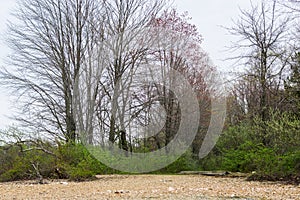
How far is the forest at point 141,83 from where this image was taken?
10.8 metres

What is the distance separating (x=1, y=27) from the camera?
13.5m

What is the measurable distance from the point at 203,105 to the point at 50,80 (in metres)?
5.47

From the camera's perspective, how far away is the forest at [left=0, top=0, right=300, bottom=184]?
35.4 feet

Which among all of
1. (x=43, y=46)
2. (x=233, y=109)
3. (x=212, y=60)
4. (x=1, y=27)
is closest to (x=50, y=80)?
(x=43, y=46)

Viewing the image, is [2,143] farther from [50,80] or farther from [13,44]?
[13,44]

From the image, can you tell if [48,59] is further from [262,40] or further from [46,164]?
[262,40]

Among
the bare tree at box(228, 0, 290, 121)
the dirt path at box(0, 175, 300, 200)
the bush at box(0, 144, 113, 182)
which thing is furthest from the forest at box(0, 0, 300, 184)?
the dirt path at box(0, 175, 300, 200)

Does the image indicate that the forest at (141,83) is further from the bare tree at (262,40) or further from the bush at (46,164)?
the bush at (46,164)

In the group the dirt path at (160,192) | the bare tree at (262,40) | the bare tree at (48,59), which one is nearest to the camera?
the dirt path at (160,192)

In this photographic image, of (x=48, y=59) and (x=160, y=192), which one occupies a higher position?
(x=48, y=59)

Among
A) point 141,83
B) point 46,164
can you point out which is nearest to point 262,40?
point 141,83

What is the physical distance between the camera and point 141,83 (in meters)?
12.3

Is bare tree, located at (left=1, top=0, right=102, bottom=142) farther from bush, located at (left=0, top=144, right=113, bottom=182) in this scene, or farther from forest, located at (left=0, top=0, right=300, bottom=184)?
bush, located at (left=0, top=144, right=113, bottom=182)

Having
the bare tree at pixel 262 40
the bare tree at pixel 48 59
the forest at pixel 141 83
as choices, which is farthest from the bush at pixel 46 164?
the bare tree at pixel 262 40
